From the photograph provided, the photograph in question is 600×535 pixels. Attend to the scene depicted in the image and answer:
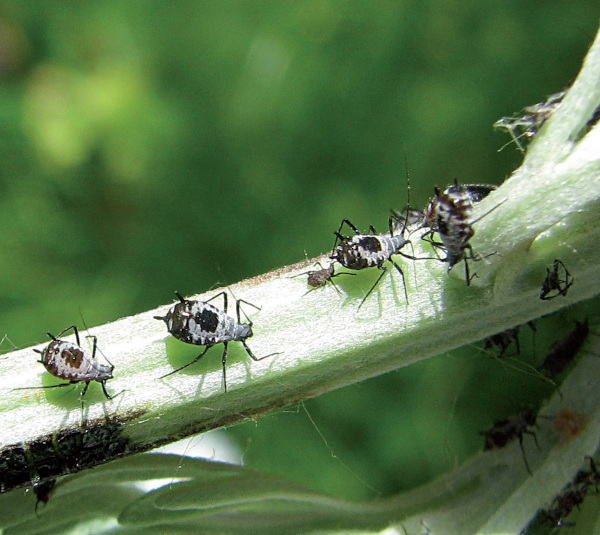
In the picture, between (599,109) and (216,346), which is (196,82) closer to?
(216,346)

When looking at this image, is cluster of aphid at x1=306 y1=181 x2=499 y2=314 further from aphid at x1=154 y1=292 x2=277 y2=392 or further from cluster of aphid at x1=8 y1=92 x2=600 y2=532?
aphid at x1=154 y1=292 x2=277 y2=392

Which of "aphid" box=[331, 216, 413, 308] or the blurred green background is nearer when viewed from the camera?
"aphid" box=[331, 216, 413, 308]

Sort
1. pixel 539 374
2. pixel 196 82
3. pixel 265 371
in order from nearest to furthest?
pixel 265 371 → pixel 539 374 → pixel 196 82

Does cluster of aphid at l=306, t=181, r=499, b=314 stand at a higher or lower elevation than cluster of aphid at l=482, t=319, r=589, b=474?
higher

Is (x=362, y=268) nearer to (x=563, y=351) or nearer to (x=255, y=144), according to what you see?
(x=563, y=351)

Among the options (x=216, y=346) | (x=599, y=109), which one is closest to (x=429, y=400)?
(x=216, y=346)

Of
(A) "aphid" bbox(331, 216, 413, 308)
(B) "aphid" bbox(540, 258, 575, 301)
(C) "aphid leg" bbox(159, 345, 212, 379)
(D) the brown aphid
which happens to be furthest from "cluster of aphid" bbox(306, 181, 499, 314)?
(D) the brown aphid

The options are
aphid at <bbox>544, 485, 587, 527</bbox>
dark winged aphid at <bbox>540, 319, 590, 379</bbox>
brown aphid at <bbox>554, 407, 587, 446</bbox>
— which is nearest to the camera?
aphid at <bbox>544, 485, 587, 527</bbox>

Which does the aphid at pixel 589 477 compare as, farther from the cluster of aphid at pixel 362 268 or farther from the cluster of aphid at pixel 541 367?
the cluster of aphid at pixel 362 268
